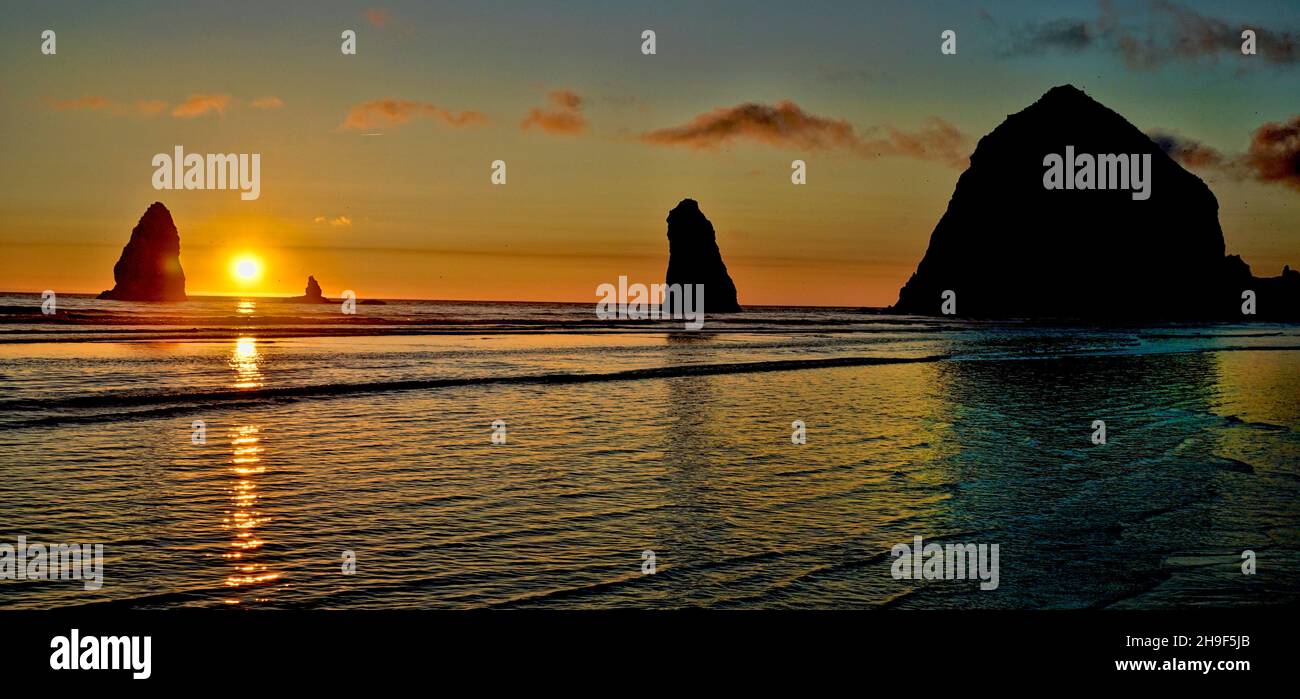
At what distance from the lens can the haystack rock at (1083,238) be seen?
157 m

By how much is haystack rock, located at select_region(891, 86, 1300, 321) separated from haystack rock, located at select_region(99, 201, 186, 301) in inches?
5554

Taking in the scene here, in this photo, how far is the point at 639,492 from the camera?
9.89 meters

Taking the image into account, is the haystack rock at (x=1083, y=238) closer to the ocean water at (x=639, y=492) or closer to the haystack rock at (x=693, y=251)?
the haystack rock at (x=693, y=251)

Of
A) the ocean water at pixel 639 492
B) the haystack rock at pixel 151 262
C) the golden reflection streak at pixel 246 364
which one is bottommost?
the ocean water at pixel 639 492

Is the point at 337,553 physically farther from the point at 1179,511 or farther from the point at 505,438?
the point at 1179,511

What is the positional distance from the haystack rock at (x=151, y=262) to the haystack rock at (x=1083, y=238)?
5554 inches

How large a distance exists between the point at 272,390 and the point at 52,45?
393 inches

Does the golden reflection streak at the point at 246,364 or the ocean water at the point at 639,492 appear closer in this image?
the ocean water at the point at 639,492

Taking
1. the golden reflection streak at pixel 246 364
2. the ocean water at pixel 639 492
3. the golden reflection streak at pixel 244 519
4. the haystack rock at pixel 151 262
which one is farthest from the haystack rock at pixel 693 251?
the golden reflection streak at pixel 244 519

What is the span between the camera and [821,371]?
2912cm

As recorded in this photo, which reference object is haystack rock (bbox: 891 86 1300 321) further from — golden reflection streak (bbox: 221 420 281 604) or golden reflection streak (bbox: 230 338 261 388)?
golden reflection streak (bbox: 221 420 281 604)

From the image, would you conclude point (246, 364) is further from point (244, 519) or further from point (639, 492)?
point (639, 492)

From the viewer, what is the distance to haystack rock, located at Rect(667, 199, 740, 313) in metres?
172

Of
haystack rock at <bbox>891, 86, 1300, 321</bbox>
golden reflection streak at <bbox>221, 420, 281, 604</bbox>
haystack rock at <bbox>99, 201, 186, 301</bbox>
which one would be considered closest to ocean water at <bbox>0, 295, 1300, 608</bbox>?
golden reflection streak at <bbox>221, 420, 281, 604</bbox>
